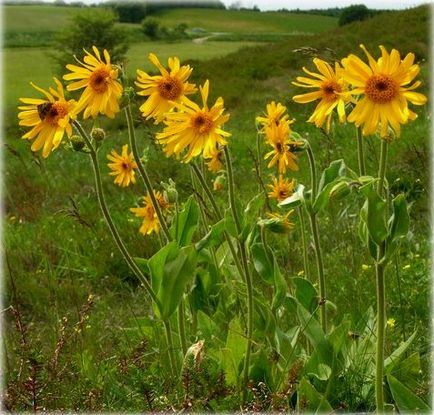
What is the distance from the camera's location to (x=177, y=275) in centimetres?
242

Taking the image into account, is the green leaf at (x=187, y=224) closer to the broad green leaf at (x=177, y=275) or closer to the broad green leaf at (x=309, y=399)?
the broad green leaf at (x=177, y=275)

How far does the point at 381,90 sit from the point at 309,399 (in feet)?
3.20

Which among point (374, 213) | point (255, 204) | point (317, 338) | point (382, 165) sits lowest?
point (317, 338)

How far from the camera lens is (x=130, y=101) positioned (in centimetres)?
238

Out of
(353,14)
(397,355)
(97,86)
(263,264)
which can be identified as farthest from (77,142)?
(353,14)

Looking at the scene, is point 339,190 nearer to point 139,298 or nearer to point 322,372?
point 322,372

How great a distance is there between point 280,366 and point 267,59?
15315 millimetres

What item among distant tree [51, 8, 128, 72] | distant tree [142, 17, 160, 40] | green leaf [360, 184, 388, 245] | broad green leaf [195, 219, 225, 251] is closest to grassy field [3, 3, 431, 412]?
broad green leaf [195, 219, 225, 251]

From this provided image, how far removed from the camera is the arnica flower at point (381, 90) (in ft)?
6.60

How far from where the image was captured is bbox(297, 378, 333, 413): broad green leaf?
2.18 metres

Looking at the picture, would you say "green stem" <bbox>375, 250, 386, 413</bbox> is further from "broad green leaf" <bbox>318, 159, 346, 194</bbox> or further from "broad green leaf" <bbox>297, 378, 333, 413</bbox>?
"broad green leaf" <bbox>318, 159, 346, 194</bbox>

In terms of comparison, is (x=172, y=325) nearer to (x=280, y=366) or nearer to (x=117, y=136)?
(x=280, y=366)

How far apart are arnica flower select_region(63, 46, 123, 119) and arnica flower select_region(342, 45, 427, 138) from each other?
2.54 ft

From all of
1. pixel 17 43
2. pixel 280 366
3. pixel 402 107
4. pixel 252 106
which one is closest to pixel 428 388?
pixel 280 366
